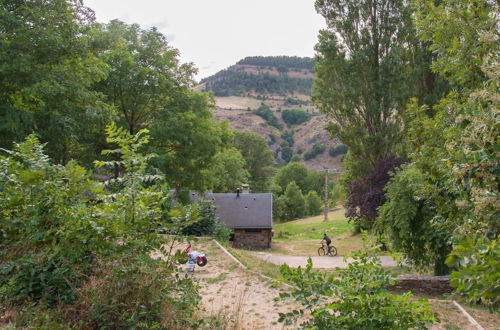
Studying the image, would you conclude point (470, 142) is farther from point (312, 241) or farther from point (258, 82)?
point (258, 82)

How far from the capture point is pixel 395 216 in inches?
449

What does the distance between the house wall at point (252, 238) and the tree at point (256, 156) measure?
96.3ft

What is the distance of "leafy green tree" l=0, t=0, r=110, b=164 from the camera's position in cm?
889

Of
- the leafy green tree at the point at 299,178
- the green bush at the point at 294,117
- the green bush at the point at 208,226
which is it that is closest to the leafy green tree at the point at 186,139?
the green bush at the point at 208,226

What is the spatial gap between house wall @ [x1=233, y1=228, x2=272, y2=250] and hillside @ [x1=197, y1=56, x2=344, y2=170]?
8324 cm

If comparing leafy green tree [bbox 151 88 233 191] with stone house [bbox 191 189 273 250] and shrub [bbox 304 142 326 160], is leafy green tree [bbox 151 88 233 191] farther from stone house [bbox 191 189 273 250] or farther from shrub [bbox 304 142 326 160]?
shrub [bbox 304 142 326 160]

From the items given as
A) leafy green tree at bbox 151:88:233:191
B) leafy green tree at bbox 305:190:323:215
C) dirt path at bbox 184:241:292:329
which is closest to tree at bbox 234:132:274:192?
leafy green tree at bbox 305:190:323:215

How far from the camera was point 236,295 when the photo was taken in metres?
8.09

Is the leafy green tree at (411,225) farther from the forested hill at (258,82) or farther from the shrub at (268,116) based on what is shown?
the forested hill at (258,82)

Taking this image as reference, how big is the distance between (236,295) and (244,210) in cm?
1943

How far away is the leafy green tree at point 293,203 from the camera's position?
2180 inches

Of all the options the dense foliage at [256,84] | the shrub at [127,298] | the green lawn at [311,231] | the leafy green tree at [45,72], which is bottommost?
the green lawn at [311,231]

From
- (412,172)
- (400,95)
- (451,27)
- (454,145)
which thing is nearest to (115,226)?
(454,145)

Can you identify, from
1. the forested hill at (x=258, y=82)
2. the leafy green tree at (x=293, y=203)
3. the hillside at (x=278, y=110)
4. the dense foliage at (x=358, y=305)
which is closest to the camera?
the dense foliage at (x=358, y=305)
